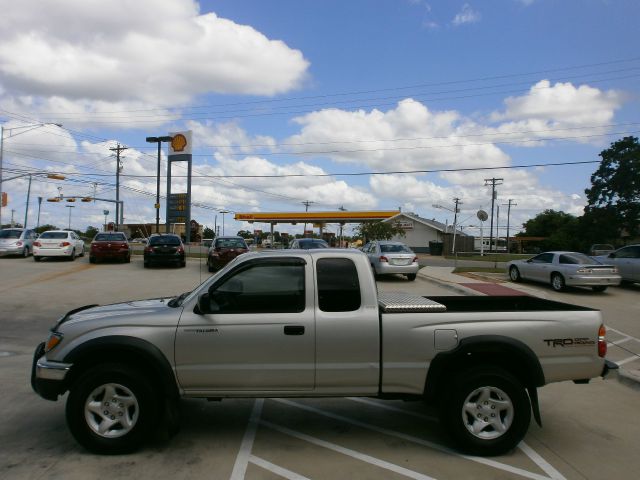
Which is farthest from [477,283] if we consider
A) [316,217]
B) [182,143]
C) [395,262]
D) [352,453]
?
[316,217]

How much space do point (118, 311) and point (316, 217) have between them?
173 ft

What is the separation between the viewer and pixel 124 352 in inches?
177

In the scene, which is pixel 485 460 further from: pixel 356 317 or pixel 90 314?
pixel 90 314

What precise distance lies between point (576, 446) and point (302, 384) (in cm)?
262

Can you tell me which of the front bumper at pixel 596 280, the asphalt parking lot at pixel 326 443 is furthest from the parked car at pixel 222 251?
the asphalt parking lot at pixel 326 443

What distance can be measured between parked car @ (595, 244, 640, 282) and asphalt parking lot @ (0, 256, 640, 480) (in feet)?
39.4

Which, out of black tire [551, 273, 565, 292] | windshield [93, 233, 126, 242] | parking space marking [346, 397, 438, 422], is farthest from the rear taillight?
windshield [93, 233, 126, 242]

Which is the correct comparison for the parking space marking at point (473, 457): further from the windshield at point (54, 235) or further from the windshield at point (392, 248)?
the windshield at point (54, 235)

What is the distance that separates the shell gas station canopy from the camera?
5656 cm

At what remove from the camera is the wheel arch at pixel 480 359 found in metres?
4.45

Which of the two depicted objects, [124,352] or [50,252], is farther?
[50,252]

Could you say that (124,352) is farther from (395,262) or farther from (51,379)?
(395,262)

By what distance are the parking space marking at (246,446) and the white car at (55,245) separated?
75.7 feet

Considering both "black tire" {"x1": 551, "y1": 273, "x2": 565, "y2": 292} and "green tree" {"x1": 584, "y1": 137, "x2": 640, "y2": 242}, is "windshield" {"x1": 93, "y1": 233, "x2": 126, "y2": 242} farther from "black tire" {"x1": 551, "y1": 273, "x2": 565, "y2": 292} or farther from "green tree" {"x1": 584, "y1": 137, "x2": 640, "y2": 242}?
"green tree" {"x1": 584, "y1": 137, "x2": 640, "y2": 242}
